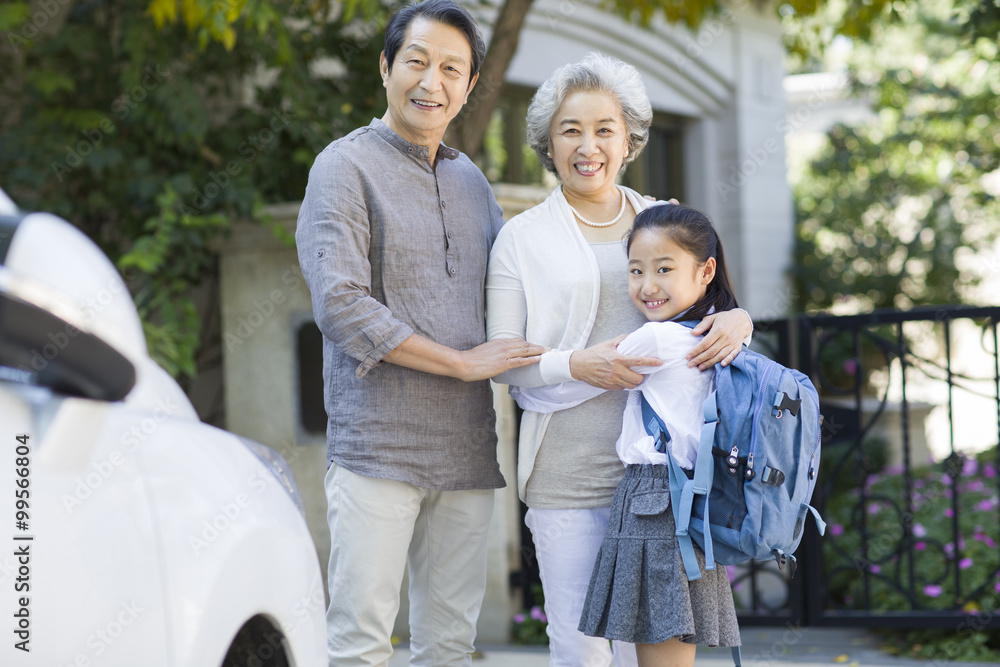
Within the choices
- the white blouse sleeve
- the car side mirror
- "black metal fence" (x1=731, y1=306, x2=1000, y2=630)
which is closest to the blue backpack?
the white blouse sleeve

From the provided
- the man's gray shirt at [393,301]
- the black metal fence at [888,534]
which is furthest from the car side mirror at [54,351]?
the black metal fence at [888,534]

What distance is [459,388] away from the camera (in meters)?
2.37

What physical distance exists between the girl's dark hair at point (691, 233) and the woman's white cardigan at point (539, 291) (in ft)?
0.46

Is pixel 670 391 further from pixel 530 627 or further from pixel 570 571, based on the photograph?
pixel 530 627

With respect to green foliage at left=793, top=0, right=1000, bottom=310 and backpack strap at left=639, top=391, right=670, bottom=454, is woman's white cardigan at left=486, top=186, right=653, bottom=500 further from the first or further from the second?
green foliage at left=793, top=0, right=1000, bottom=310

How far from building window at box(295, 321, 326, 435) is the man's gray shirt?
6.53ft

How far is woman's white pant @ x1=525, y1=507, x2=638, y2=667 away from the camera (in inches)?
88.5

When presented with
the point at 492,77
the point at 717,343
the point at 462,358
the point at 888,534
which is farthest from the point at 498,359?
the point at 888,534

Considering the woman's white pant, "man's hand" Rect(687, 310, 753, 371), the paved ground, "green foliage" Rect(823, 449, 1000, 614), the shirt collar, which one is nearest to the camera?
"man's hand" Rect(687, 310, 753, 371)

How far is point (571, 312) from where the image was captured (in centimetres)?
225

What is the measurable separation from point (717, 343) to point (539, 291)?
0.42 meters

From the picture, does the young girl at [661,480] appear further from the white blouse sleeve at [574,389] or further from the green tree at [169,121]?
the green tree at [169,121]

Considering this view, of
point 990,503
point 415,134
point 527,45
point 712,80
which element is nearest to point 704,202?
point 712,80

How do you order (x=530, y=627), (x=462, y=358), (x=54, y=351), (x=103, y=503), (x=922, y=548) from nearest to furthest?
(x=54, y=351) < (x=103, y=503) < (x=462, y=358) < (x=530, y=627) < (x=922, y=548)
